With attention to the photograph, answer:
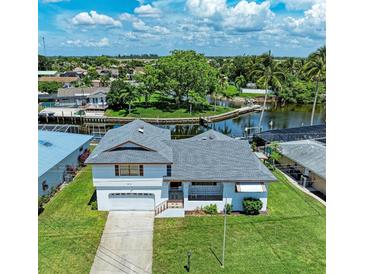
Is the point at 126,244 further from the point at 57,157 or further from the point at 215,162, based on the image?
the point at 57,157

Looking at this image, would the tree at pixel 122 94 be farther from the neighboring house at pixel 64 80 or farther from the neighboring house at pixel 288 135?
the neighboring house at pixel 288 135

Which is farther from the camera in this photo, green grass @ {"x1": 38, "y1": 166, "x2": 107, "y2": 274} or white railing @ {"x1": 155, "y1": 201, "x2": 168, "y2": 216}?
white railing @ {"x1": 155, "y1": 201, "x2": 168, "y2": 216}

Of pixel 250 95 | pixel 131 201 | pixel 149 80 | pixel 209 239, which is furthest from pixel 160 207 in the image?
pixel 250 95

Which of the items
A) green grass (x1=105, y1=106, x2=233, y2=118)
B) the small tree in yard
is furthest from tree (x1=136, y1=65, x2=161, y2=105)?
the small tree in yard

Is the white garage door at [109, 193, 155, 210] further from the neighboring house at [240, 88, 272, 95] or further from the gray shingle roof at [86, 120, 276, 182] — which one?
the neighboring house at [240, 88, 272, 95]
